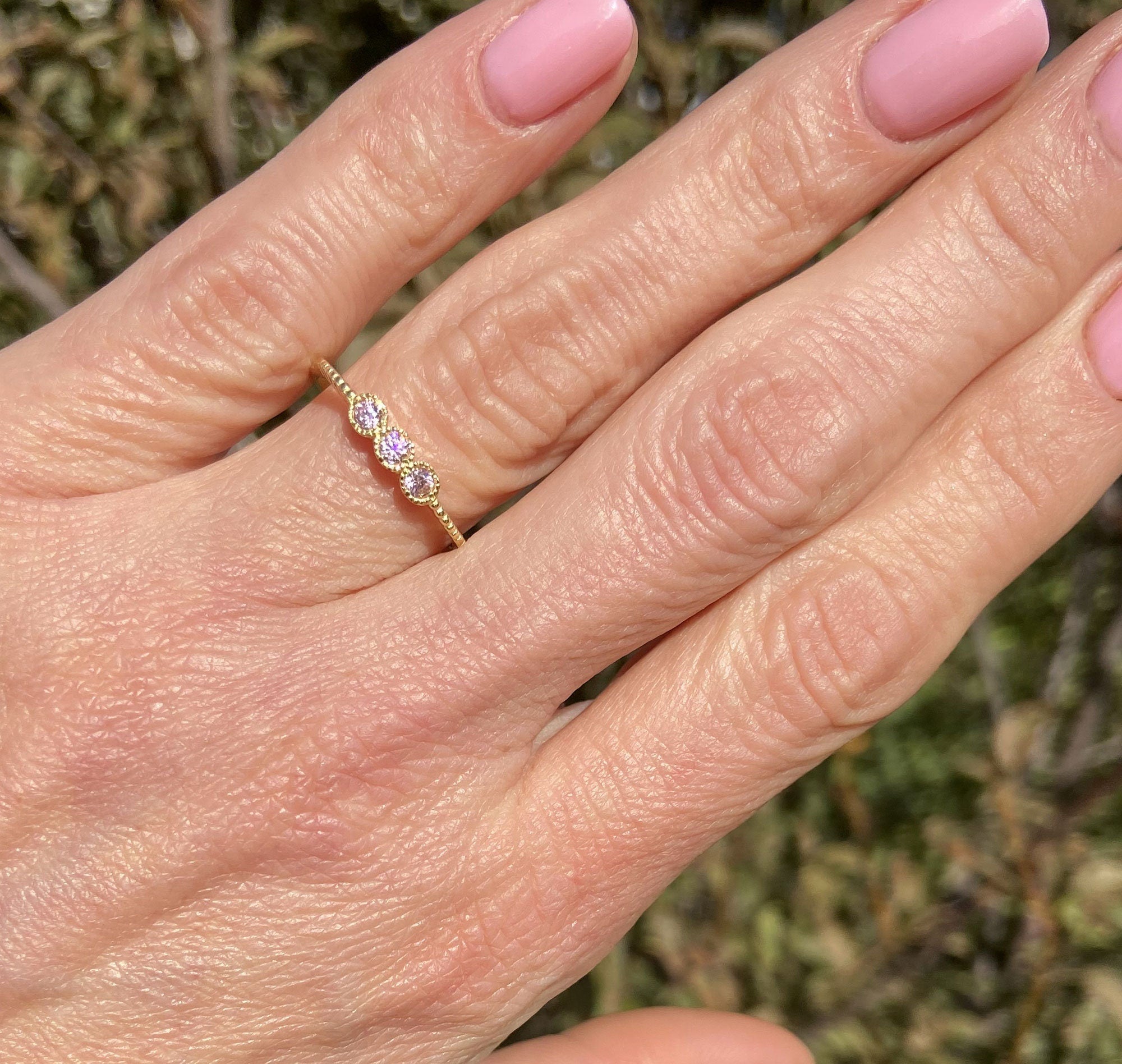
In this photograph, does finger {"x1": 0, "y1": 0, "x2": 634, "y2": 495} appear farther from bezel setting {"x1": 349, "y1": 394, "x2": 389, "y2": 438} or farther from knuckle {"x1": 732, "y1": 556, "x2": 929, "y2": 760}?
knuckle {"x1": 732, "y1": 556, "x2": 929, "y2": 760}

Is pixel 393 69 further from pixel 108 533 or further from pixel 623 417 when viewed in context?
pixel 108 533

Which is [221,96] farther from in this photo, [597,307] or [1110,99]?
[1110,99]

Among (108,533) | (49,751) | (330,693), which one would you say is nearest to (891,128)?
(330,693)

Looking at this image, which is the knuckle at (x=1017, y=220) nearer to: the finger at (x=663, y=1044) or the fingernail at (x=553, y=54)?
the fingernail at (x=553, y=54)

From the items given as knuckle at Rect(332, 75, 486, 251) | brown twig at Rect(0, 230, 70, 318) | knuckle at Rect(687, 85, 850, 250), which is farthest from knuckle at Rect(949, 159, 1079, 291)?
brown twig at Rect(0, 230, 70, 318)

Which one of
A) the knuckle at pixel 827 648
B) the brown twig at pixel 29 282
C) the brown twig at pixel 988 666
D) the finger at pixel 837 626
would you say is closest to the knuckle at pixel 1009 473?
the finger at pixel 837 626
